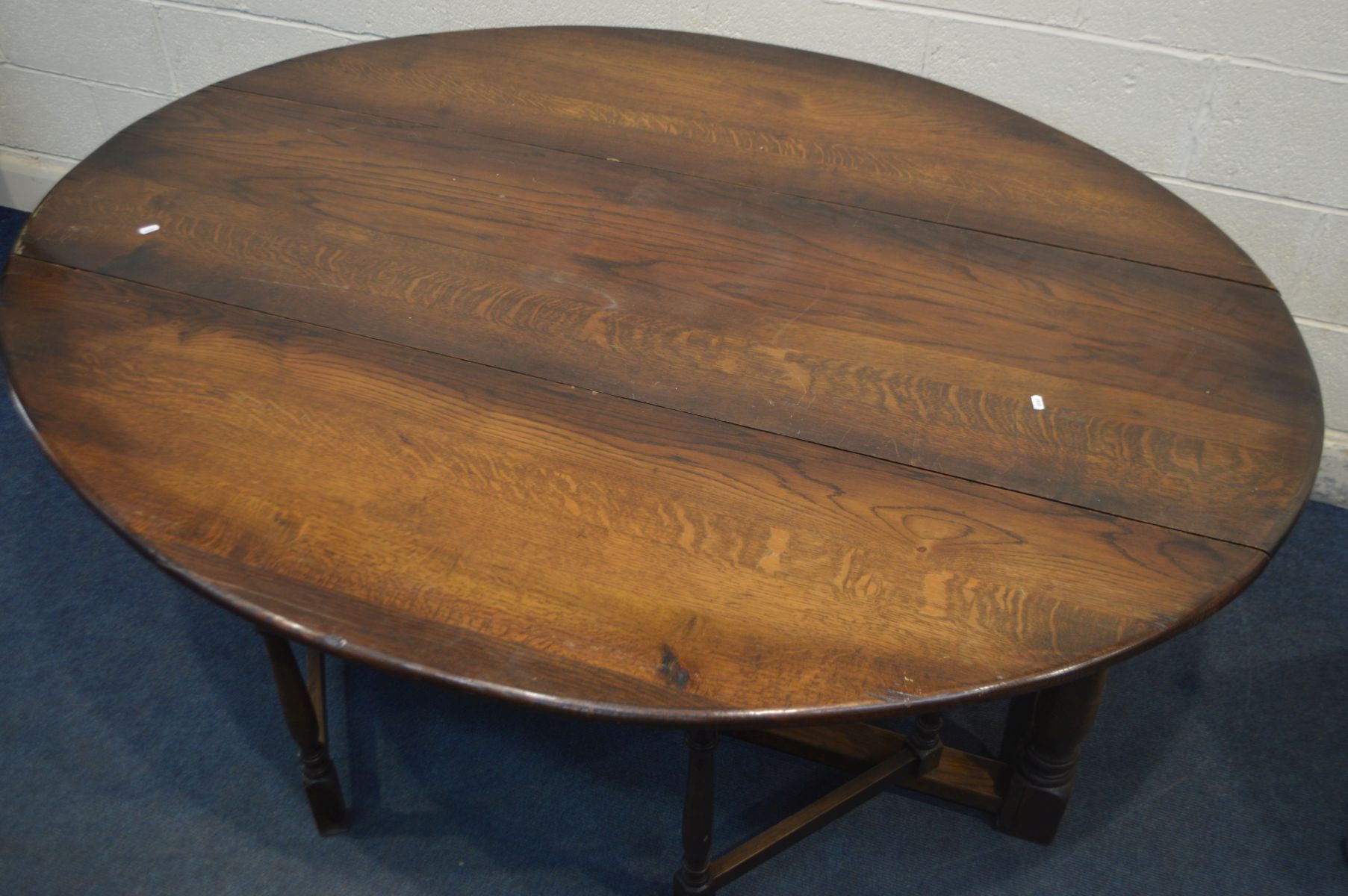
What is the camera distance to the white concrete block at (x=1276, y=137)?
5.28ft

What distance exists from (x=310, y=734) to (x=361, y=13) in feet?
4.38

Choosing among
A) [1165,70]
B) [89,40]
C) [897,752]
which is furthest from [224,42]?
[897,752]

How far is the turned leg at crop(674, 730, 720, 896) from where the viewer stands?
113 cm

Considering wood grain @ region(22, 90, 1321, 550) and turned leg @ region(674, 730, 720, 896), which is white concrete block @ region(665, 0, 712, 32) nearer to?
wood grain @ region(22, 90, 1321, 550)

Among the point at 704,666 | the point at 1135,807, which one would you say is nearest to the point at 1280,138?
the point at 1135,807

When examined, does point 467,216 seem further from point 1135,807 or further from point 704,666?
point 1135,807

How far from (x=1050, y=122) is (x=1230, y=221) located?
0.33m

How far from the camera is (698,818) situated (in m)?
1.21

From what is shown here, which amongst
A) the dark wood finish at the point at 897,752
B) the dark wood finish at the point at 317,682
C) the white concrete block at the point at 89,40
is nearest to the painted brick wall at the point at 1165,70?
the white concrete block at the point at 89,40

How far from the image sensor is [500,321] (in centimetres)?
114

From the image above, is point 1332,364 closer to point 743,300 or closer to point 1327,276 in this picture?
point 1327,276

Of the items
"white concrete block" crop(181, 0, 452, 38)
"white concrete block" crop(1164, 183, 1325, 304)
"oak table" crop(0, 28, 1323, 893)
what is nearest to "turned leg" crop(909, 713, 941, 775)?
"oak table" crop(0, 28, 1323, 893)

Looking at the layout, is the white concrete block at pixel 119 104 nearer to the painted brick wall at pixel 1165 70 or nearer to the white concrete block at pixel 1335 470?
the painted brick wall at pixel 1165 70

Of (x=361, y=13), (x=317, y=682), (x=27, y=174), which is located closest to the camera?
(x=317, y=682)
